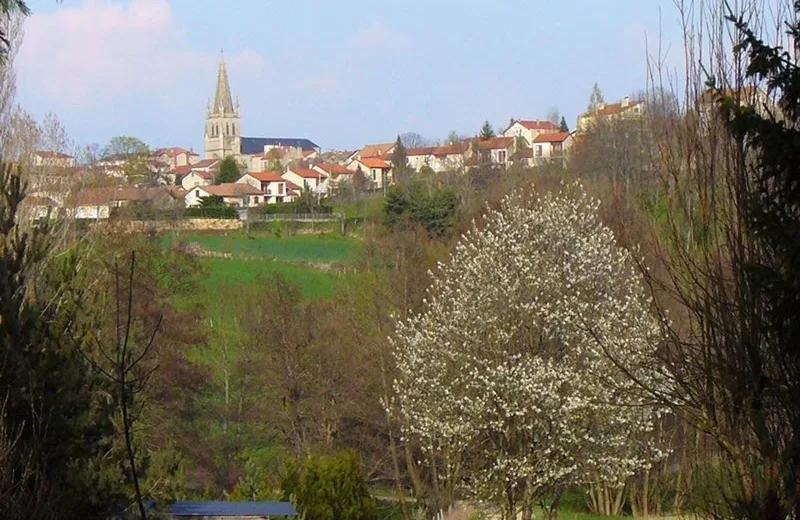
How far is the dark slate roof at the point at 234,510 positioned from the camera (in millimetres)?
13506

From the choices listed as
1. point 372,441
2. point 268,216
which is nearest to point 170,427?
point 372,441

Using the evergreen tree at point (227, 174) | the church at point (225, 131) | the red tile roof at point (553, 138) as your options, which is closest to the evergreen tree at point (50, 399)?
the red tile roof at point (553, 138)

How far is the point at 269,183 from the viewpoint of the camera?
3949 inches

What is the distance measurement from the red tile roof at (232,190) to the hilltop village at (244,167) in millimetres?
82

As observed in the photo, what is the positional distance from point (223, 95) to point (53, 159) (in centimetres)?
15955

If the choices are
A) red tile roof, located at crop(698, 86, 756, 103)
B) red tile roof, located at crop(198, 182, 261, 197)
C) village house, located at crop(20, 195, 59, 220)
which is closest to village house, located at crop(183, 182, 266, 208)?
red tile roof, located at crop(198, 182, 261, 197)

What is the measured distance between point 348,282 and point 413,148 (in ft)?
294

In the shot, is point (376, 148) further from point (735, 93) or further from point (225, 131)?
point (735, 93)

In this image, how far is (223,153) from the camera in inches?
7018

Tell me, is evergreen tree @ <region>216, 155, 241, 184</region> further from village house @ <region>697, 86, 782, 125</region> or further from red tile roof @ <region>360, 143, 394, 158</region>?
village house @ <region>697, 86, 782, 125</region>

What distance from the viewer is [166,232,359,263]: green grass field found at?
47.1 meters

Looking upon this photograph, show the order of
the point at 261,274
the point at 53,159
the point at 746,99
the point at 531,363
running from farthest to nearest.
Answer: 1. the point at 261,274
2. the point at 53,159
3. the point at 531,363
4. the point at 746,99

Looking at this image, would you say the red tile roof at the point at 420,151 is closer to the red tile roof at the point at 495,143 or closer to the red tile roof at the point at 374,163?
the red tile roof at the point at 374,163

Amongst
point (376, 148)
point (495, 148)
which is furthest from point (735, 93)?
point (376, 148)
